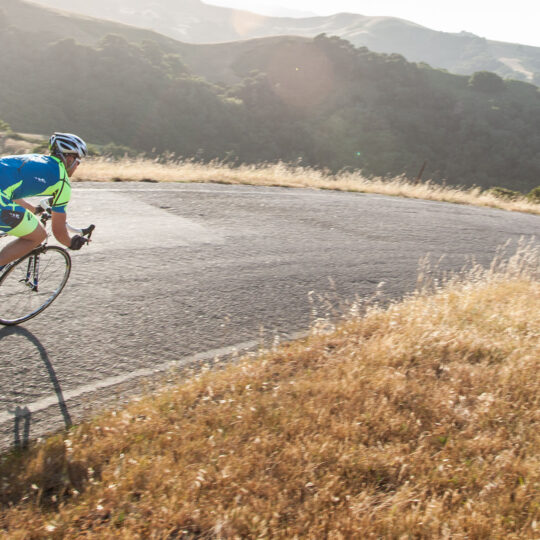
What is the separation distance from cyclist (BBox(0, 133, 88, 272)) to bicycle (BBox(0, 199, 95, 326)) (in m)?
0.17

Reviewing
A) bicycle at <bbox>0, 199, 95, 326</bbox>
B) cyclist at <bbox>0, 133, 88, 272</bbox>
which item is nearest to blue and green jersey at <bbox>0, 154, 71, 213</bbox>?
cyclist at <bbox>0, 133, 88, 272</bbox>

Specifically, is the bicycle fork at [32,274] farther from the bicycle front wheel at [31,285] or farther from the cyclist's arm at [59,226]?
the cyclist's arm at [59,226]

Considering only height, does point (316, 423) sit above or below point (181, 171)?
below

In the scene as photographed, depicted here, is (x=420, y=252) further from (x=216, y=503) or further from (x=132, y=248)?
(x=216, y=503)

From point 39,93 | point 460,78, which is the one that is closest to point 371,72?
point 460,78

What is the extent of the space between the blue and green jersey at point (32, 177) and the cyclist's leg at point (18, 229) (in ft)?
0.36

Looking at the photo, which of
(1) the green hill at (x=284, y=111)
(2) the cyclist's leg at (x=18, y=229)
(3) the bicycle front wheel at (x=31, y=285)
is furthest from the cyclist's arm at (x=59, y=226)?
(1) the green hill at (x=284, y=111)

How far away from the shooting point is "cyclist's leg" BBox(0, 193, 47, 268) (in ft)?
13.8

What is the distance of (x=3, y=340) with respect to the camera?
4336mm

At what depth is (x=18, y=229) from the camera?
14.2 feet

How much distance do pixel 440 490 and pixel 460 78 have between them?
101m

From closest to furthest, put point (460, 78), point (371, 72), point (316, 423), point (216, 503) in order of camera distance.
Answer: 1. point (216, 503)
2. point (316, 423)
3. point (371, 72)
4. point (460, 78)

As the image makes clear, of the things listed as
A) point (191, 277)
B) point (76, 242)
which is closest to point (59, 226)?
point (76, 242)

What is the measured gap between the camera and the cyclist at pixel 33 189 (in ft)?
13.7
